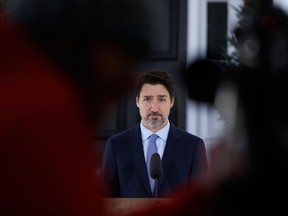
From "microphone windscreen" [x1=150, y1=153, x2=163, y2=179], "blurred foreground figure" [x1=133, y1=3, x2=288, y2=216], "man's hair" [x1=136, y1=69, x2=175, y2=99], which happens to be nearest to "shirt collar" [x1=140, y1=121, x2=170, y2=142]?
"microphone windscreen" [x1=150, y1=153, x2=163, y2=179]

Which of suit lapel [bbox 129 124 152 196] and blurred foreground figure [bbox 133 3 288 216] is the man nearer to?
suit lapel [bbox 129 124 152 196]

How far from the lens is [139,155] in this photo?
2.92 metres

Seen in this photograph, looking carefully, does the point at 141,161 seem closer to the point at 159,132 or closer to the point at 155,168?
the point at 159,132

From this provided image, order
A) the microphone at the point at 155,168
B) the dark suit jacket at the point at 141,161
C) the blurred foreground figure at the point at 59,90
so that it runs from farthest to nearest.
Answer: the dark suit jacket at the point at 141,161 < the microphone at the point at 155,168 < the blurred foreground figure at the point at 59,90

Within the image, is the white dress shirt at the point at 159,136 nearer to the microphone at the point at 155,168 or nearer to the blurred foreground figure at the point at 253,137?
the microphone at the point at 155,168

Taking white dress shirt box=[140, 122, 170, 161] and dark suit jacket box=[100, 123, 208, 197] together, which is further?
white dress shirt box=[140, 122, 170, 161]

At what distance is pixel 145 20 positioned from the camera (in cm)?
47

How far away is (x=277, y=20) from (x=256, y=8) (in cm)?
4

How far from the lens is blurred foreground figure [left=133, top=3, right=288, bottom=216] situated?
461 millimetres

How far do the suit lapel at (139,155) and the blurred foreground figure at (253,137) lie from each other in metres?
2.27

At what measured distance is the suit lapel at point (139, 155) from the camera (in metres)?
2.81

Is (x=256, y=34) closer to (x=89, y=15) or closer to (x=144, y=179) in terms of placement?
(x=89, y=15)

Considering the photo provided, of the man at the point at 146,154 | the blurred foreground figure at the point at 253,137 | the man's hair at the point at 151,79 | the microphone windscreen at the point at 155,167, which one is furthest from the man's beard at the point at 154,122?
the blurred foreground figure at the point at 253,137

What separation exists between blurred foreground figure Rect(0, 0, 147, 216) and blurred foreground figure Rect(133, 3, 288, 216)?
0.07 m
